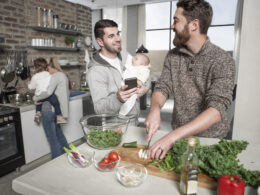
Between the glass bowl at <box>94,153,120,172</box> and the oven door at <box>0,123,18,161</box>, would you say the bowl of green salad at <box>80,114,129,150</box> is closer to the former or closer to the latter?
the glass bowl at <box>94,153,120,172</box>

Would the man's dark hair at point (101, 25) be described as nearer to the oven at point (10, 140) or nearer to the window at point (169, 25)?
the oven at point (10, 140)

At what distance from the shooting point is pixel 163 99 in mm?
1645

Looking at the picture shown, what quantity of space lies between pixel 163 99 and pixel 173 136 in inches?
21.5

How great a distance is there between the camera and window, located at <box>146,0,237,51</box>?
7.04 m

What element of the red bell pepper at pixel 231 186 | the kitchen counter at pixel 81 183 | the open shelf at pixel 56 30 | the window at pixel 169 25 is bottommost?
the kitchen counter at pixel 81 183

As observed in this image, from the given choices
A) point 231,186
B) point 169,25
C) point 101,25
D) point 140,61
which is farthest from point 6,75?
point 169,25

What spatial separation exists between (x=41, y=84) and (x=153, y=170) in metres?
2.34

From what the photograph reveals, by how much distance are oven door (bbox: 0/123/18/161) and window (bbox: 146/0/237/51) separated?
6.48 meters

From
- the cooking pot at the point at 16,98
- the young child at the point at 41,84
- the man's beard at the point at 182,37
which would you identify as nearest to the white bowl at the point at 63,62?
the young child at the point at 41,84

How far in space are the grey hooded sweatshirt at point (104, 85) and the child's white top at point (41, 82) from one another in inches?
48.4

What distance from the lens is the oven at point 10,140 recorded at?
2572 millimetres

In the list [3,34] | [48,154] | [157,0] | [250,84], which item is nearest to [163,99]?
[250,84]

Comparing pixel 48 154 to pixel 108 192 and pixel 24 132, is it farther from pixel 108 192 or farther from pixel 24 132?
pixel 108 192

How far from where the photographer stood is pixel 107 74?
1.94 m
